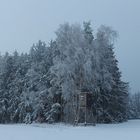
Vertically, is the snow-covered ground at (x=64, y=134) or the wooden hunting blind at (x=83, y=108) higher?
the wooden hunting blind at (x=83, y=108)

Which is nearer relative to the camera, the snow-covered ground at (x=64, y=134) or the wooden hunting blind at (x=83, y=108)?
the snow-covered ground at (x=64, y=134)

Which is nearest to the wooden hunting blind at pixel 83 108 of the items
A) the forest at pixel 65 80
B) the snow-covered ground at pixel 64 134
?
the forest at pixel 65 80

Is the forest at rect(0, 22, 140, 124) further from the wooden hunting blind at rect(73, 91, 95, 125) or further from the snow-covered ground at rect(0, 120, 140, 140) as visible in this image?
the snow-covered ground at rect(0, 120, 140, 140)

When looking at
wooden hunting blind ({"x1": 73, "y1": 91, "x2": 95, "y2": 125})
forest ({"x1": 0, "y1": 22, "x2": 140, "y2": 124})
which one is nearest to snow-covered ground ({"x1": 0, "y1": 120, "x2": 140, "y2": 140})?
wooden hunting blind ({"x1": 73, "y1": 91, "x2": 95, "y2": 125})

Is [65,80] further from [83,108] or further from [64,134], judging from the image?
[64,134]

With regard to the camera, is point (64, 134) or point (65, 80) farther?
point (65, 80)

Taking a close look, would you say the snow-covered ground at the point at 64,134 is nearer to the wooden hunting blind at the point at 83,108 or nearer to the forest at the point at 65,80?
the wooden hunting blind at the point at 83,108

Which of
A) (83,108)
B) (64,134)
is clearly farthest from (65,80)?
(64,134)

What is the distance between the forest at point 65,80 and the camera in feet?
185

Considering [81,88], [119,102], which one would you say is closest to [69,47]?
[81,88]

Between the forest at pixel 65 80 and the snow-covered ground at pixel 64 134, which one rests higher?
the forest at pixel 65 80

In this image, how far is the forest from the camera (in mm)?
56344

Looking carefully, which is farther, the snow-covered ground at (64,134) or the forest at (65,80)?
the forest at (65,80)

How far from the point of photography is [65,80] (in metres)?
56.2
